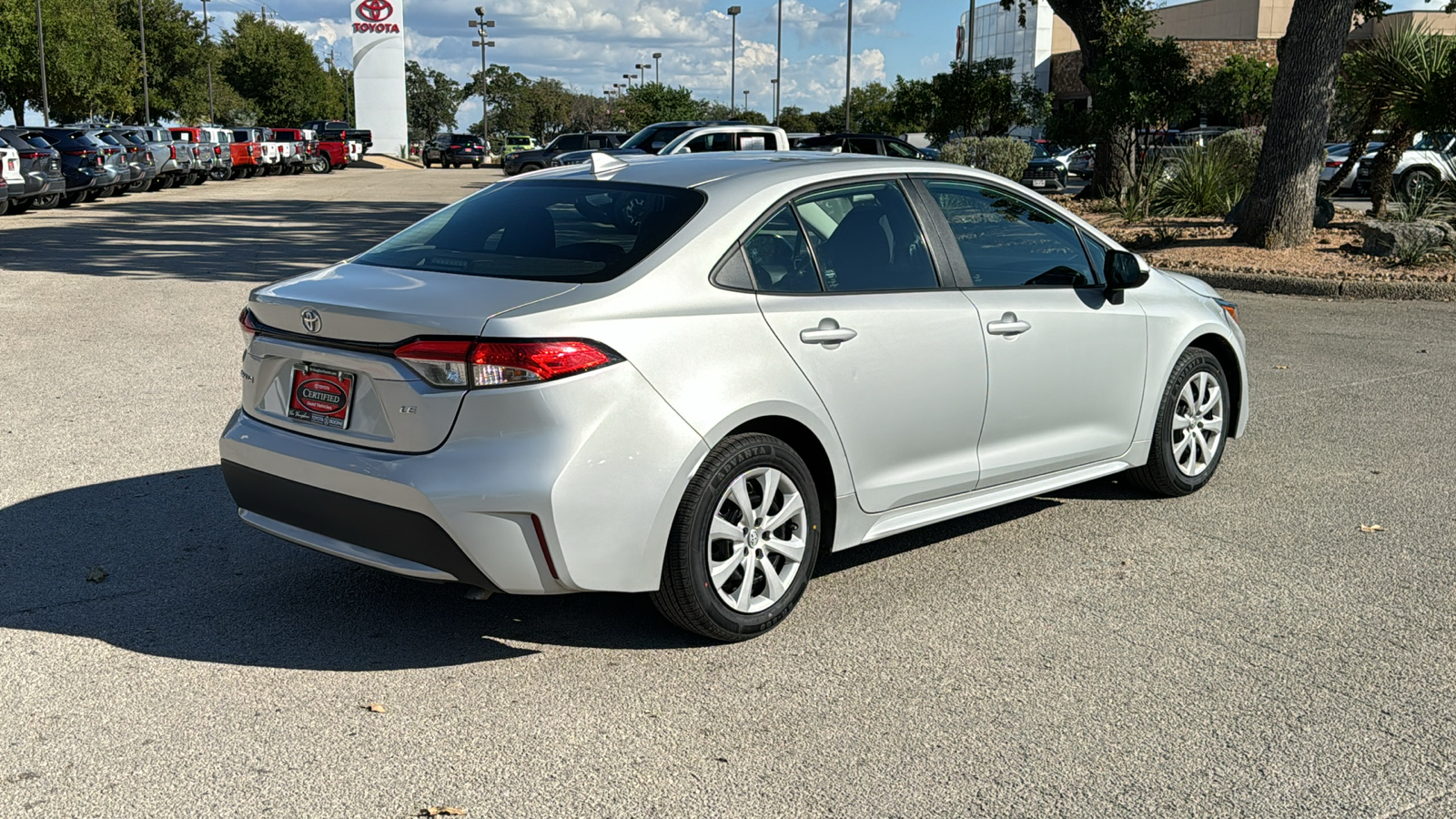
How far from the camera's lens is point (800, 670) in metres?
4.26

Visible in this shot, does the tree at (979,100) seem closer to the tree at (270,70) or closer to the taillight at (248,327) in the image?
the taillight at (248,327)

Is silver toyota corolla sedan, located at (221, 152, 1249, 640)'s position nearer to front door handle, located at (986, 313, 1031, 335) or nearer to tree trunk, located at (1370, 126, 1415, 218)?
front door handle, located at (986, 313, 1031, 335)

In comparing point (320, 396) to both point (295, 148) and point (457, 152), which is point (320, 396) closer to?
point (295, 148)

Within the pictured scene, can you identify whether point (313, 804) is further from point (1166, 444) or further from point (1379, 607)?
point (1166, 444)

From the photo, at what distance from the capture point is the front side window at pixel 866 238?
15.6 feet

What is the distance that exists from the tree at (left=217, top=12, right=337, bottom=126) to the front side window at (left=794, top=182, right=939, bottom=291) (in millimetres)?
96882

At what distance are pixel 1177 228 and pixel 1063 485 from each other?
1358 centimetres

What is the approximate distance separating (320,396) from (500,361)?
74 cm

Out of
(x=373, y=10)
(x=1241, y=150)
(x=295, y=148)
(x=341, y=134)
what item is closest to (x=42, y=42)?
(x=295, y=148)

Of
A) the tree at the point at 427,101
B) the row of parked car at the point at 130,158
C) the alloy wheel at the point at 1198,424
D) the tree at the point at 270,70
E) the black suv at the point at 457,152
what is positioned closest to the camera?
the alloy wheel at the point at 1198,424

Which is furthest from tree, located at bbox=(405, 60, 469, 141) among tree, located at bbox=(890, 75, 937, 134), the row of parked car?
tree, located at bbox=(890, 75, 937, 134)

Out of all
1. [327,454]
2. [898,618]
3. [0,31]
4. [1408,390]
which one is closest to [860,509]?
[898,618]

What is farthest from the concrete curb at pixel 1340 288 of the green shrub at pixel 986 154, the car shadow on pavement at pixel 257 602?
the green shrub at pixel 986 154

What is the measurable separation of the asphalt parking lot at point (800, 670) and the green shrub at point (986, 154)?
1005 inches
